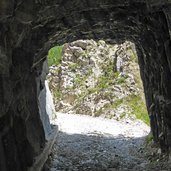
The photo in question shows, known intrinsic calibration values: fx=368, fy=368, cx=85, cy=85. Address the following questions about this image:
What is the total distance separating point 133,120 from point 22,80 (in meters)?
14.3

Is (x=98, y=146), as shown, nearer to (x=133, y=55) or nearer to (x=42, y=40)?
(x=42, y=40)

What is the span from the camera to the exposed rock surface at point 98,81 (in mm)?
25344

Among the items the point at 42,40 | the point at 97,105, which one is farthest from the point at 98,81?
the point at 42,40

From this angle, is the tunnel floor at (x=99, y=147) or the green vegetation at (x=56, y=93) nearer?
the tunnel floor at (x=99, y=147)

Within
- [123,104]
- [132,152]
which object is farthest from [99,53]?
[132,152]

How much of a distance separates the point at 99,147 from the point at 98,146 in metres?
0.19

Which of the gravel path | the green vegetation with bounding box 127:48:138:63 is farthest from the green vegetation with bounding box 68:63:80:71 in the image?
the gravel path

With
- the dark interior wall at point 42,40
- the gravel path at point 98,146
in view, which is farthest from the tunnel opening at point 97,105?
the dark interior wall at point 42,40

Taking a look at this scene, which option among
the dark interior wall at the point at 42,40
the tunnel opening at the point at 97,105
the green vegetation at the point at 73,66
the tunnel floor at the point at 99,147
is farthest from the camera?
the green vegetation at the point at 73,66

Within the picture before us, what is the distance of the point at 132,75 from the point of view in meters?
26.9

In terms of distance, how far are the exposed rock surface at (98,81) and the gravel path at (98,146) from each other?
10.0 feet

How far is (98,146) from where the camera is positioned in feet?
47.6

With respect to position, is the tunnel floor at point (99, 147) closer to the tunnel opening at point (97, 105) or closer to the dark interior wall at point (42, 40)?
the tunnel opening at point (97, 105)

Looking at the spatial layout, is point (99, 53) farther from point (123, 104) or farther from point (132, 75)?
point (123, 104)
